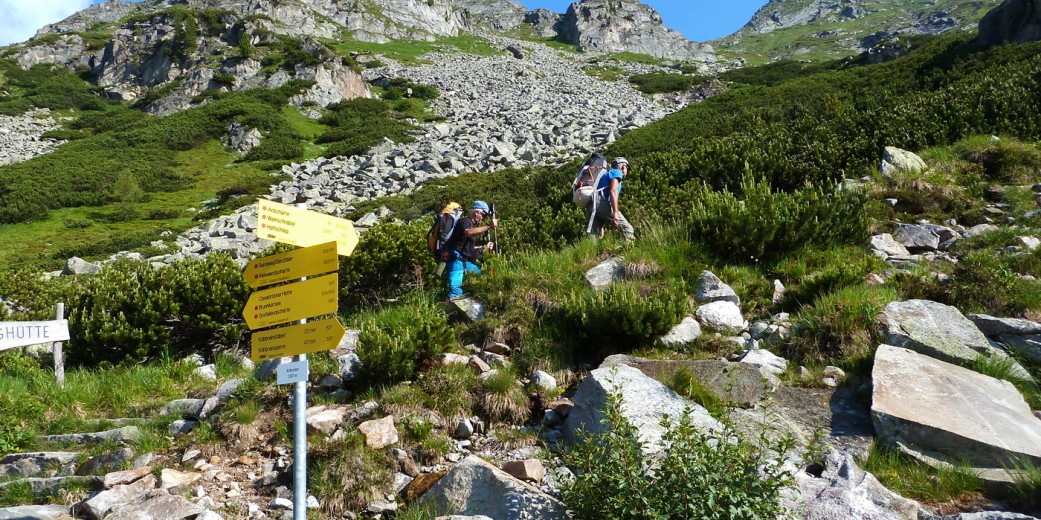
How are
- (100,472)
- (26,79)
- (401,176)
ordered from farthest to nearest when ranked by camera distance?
(26,79)
(401,176)
(100,472)

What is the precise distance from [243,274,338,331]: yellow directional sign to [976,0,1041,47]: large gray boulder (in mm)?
25762

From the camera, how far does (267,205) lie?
359cm

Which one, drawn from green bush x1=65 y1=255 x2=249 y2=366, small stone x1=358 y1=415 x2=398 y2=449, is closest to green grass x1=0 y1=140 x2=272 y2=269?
green bush x1=65 y1=255 x2=249 y2=366

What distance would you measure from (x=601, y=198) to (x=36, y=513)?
22.8 ft

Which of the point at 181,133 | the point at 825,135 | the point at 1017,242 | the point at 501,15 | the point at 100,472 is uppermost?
the point at 501,15

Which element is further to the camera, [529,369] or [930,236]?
[930,236]

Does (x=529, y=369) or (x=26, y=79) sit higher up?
(x=26, y=79)

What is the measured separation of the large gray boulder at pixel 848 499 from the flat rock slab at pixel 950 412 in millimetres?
633

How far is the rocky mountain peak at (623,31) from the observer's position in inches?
4008

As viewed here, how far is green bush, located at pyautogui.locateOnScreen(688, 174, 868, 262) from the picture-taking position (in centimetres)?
714

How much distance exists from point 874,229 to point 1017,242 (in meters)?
1.55

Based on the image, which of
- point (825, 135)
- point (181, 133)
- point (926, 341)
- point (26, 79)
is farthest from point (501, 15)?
point (926, 341)

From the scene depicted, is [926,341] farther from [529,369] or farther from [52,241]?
[52,241]

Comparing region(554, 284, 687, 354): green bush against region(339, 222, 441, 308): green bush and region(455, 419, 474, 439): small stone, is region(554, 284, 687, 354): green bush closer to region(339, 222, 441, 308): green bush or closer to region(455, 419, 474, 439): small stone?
region(455, 419, 474, 439): small stone
